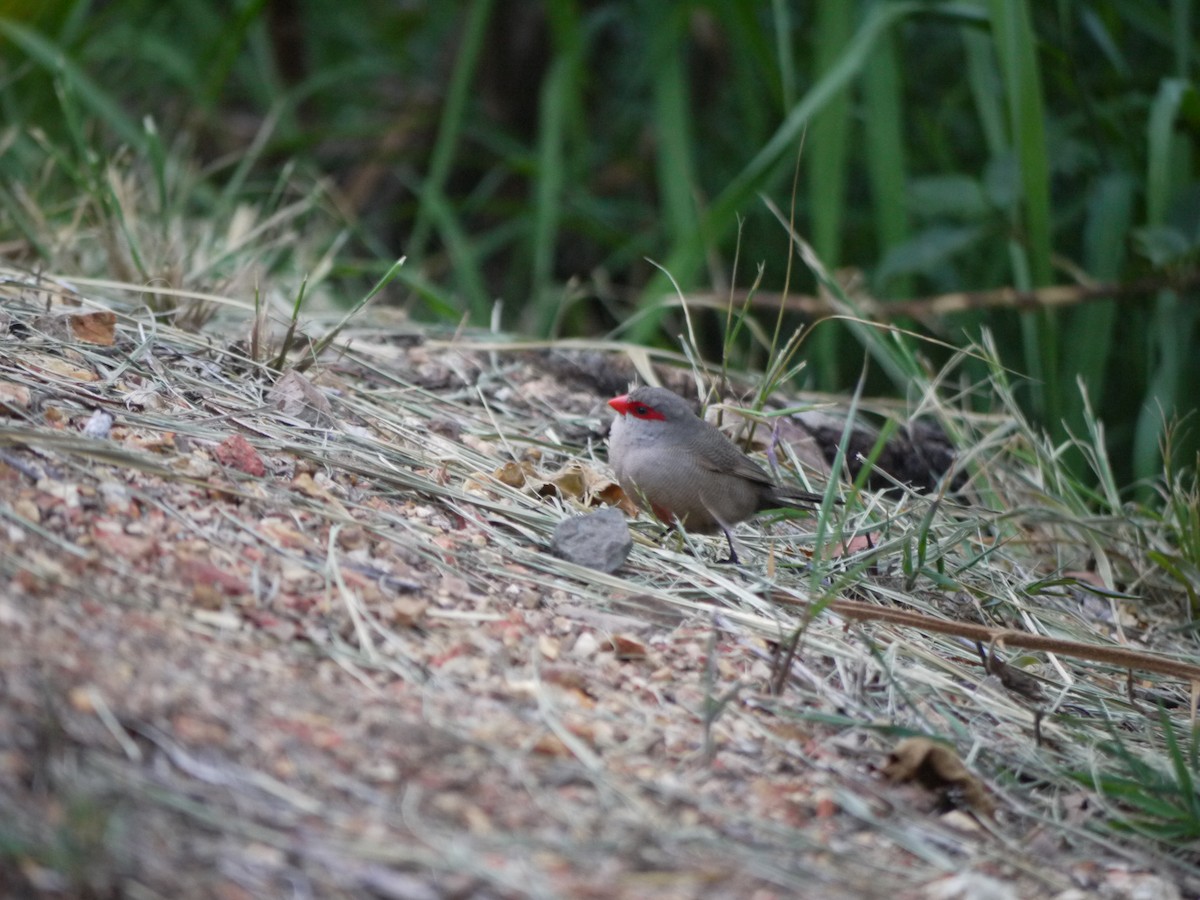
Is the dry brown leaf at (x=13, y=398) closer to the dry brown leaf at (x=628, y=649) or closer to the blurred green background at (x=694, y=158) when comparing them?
the blurred green background at (x=694, y=158)

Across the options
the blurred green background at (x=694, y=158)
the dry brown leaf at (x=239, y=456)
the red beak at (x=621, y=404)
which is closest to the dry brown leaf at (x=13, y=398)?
the dry brown leaf at (x=239, y=456)

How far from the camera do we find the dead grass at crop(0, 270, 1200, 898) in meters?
1.69

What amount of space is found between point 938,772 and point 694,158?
4521mm

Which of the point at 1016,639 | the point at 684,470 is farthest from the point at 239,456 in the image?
the point at 1016,639

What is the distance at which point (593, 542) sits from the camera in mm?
2582

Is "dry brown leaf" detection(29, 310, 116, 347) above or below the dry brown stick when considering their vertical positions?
above

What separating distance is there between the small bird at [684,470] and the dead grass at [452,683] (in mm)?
86

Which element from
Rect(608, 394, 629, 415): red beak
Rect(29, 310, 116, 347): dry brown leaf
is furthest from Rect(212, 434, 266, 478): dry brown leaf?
Rect(608, 394, 629, 415): red beak

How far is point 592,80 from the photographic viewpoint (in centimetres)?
688

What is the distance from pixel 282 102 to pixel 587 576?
3700 mm

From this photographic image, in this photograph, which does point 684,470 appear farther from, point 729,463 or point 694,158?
point 694,158

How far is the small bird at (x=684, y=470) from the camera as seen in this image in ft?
9.80

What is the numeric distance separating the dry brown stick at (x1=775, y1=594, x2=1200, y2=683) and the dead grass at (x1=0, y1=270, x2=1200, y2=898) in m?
0.04

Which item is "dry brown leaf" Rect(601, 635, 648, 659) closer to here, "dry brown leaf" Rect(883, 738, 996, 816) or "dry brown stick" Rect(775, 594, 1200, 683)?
"dry brown stick" Rect(775, 594, 1200, 683)
